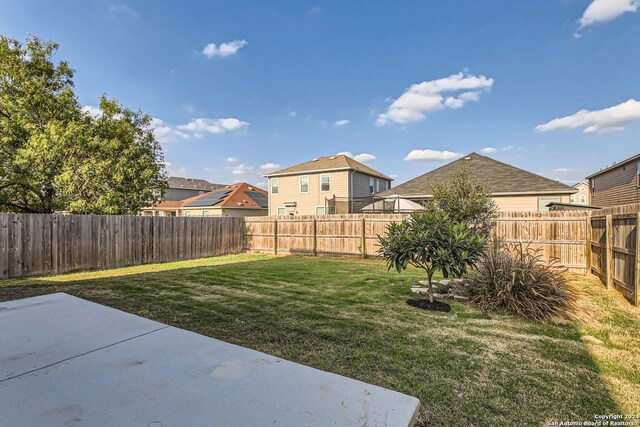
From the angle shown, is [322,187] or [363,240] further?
[322,187]

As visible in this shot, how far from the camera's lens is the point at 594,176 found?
20.1 m

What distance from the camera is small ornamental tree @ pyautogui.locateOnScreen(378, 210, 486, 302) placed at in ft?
14.6

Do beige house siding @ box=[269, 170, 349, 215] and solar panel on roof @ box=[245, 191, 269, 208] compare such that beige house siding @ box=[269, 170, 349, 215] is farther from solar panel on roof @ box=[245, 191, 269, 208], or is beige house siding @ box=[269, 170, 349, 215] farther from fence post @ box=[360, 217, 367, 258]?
fence post @ box=[360, 217, 367, 258]

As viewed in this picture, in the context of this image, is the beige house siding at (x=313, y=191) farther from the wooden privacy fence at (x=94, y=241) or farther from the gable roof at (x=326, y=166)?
the wooden privacy fence at (x=94, y=241)

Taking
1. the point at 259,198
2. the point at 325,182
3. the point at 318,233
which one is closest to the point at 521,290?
Answer: the point at 318,233

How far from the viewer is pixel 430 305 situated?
4730mm

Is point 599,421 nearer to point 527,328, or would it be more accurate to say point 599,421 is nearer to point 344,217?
point 527,328

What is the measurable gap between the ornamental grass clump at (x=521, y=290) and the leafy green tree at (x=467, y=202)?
4.16m

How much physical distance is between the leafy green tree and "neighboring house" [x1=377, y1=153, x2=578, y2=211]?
3720mm

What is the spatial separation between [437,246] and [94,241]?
9667 millimetres

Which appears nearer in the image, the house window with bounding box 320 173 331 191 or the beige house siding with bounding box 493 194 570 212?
the beige house siding with bounding box 493 194 570 212

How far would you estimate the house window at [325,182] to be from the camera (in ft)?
68.2

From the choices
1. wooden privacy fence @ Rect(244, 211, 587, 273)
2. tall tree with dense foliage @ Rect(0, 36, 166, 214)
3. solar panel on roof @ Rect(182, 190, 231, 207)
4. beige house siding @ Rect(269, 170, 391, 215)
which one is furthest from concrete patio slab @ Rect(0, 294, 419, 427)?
solar panel on roof @ Rect(182, 190, 231, 207)

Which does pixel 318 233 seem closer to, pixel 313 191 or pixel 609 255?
pixel 609 255
